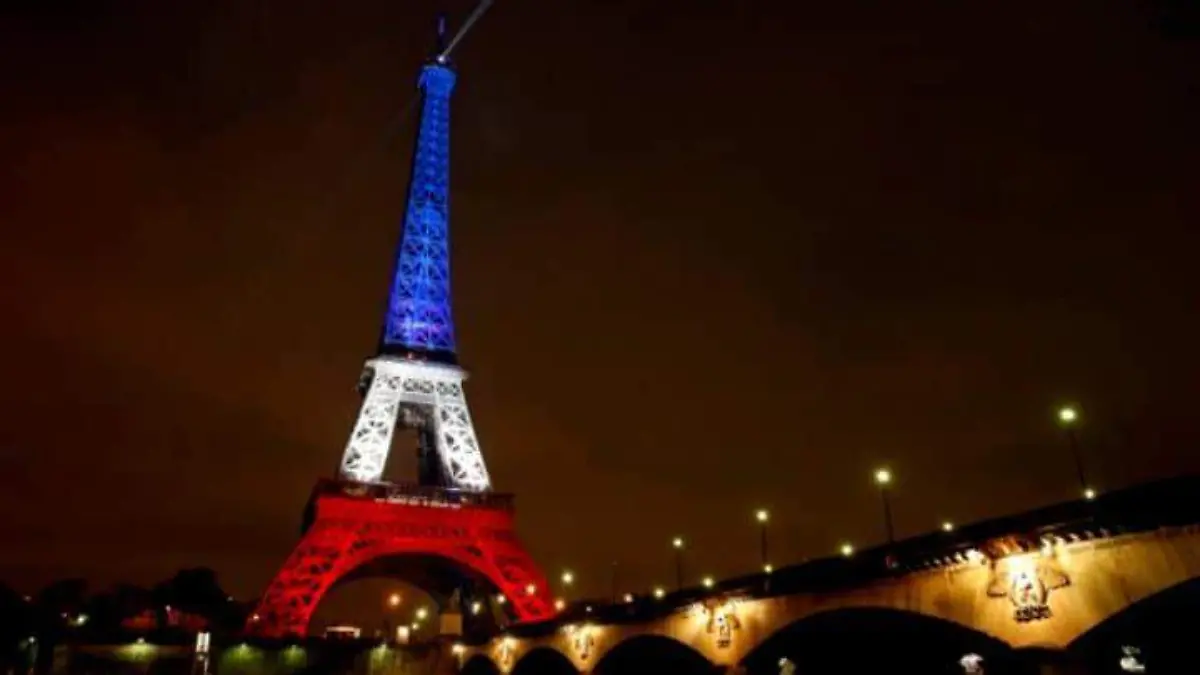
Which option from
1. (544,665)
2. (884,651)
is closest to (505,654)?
(544,665)

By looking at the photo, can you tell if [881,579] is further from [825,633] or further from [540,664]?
[540,664]

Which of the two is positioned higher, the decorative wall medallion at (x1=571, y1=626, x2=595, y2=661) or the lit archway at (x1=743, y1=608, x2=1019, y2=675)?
the decorative wall medallion at (x1=571, y1=626, x2=595, y2=661)

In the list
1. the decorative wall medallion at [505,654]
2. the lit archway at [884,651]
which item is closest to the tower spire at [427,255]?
the decorative wall medallion at [505,654]

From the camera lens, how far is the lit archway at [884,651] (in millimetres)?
46500

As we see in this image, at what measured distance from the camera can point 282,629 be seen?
199 ft

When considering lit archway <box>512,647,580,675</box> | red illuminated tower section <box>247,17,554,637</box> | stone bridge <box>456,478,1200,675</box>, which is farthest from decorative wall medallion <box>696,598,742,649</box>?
lit archway <box>512,647,580,675</box>

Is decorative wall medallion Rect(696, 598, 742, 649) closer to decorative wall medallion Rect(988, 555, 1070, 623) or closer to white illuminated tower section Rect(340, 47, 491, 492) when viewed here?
decorative wall medallion Rect(988, 555, 1070, 623)

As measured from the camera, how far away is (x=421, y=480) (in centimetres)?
9075

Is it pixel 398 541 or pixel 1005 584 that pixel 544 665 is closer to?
pixel 398 541

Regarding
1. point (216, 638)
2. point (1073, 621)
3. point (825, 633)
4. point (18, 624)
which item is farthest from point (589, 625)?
point (18, 624)

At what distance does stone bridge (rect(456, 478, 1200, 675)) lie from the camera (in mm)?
18422

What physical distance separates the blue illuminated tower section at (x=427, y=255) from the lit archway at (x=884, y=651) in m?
41.6

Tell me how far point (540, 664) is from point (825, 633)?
26749 millimetres

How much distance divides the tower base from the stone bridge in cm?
2853
